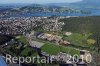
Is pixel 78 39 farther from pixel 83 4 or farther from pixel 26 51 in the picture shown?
pixel 26 51

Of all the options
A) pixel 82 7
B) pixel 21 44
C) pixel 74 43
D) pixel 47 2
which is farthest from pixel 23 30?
pixel 82 7

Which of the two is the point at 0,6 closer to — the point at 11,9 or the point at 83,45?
the point at 11,9

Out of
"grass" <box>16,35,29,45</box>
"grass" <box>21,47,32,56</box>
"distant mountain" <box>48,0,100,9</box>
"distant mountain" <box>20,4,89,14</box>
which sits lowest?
"grass" <box>21,47,32,56</box>

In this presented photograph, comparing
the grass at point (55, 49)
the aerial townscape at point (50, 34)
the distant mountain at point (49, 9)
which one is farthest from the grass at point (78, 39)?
the distant mountain at point (49, 9)

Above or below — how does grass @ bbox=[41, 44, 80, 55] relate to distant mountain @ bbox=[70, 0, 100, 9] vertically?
below

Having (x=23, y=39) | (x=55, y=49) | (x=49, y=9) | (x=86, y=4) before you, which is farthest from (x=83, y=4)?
(x=23, y=39)

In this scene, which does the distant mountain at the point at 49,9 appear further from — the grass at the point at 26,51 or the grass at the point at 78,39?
the grass at the point at 26,51

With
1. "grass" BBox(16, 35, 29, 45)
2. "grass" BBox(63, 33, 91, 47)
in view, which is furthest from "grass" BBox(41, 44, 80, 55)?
"grass" BBox(16, 35, 29, 45)

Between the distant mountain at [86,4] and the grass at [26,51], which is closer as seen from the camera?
the grass at [26,51]

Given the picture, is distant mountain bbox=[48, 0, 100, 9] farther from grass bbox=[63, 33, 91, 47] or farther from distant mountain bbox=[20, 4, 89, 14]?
grass bbox=[63, 33, 91, 47]
